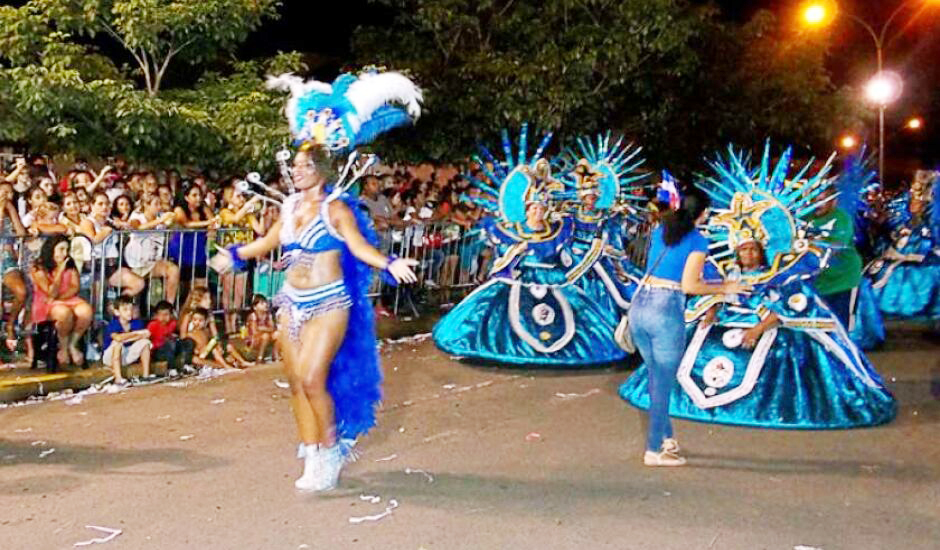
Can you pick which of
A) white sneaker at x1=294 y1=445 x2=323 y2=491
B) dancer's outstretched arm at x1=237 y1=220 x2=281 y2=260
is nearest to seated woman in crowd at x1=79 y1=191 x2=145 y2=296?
dancer's outstretched arm at x1=237 y1=220 x2=281 y2=260

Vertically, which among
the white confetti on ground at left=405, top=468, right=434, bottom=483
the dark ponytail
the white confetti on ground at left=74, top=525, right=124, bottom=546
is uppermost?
the dark ponytail

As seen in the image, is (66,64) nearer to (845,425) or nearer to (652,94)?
(845,425)

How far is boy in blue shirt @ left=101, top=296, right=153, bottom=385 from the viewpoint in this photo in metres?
8.26

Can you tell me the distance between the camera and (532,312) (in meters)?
9.13

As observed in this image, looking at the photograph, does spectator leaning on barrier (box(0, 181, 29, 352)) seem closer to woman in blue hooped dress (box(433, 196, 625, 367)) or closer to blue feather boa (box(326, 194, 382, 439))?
woman in blue hooped dress (box(433, 196, 625, 367))

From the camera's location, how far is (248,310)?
9.91 metres

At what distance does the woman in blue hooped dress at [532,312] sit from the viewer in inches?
357

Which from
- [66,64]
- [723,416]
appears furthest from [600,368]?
[66,64]

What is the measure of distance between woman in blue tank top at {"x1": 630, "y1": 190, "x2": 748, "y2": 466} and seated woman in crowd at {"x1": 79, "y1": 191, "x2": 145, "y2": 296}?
15.5 feet

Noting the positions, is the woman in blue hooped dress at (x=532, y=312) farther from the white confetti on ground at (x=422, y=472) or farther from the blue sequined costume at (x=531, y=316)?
the white confetti on ground at (x=422, y=472)

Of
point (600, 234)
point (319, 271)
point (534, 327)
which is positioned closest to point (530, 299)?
point (534, 327)

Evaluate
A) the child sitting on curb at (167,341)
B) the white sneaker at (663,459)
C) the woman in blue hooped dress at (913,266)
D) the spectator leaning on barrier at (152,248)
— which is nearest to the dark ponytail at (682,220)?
the white sneaker at (663,459)

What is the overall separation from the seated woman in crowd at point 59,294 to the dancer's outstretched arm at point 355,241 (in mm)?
3749

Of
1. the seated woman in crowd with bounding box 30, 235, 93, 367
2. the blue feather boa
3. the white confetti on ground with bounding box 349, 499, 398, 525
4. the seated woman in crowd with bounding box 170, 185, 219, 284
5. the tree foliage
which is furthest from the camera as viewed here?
the tree foliage
